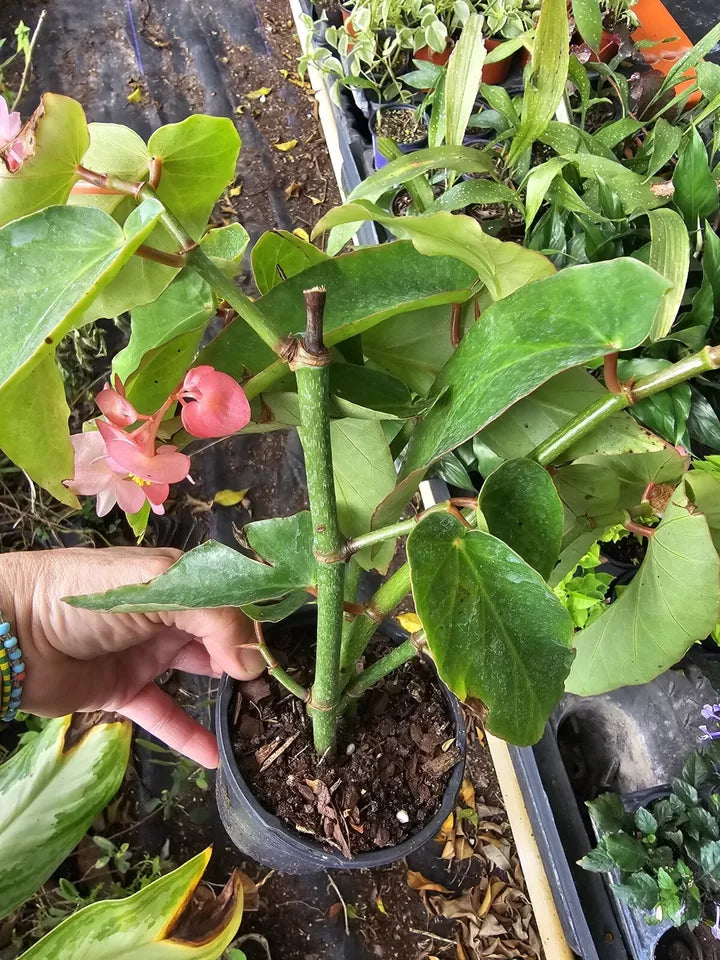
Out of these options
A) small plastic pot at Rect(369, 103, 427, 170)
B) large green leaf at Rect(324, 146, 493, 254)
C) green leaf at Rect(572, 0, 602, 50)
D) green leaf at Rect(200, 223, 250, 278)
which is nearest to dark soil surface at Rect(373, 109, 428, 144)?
small plastic pot at Rect(369, 103, 427, 170)

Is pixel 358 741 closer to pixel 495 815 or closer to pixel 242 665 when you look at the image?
pixel 242 665

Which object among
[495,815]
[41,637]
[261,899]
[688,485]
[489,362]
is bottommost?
[495,815]

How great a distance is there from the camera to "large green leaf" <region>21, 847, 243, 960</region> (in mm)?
656

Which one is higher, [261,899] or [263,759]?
[263,759]

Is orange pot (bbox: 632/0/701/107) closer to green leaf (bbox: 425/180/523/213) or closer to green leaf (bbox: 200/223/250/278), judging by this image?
green leaf (bbox: 425/180/523/213)

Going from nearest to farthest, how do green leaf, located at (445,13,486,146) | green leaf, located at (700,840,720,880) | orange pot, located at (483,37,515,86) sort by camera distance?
green leaf, located at (445,13,486,146)
green leaf, located at (700,840,720,880)
orange pot, located at (483,37,515,86)

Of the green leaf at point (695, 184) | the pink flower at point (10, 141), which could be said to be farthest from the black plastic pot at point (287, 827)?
the green leaf at point (695, 184)

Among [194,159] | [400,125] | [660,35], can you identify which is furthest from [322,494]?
[660,35]

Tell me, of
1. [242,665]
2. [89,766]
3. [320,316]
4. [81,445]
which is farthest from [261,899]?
[320,316]

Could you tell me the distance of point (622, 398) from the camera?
0.36m

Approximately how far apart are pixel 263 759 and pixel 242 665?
100 millimetres

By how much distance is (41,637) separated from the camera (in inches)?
27.6

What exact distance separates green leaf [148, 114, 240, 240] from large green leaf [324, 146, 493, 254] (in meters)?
0.09

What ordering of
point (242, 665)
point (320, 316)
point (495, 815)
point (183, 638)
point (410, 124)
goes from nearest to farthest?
point (320, 316), point (242, 665), point (183, 638), point (495, 815), point (410, 124)
